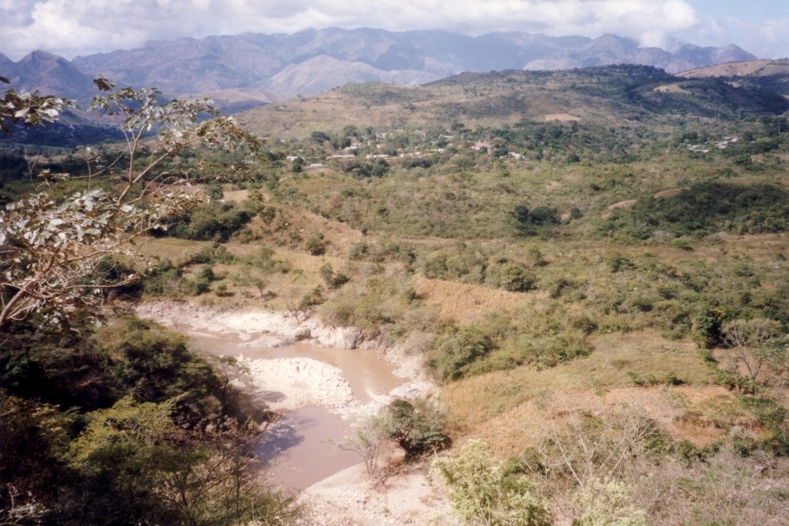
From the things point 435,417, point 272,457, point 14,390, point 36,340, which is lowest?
point 272,457

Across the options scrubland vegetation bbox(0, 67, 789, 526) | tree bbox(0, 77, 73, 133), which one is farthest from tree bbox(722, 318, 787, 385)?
tree bbox(0, 77, 73, 133)

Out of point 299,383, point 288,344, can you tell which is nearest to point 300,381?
point 299,383

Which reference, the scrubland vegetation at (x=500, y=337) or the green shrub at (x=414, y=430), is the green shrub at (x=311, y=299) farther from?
the green shrub at (x=414, y=430)

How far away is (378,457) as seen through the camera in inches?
538

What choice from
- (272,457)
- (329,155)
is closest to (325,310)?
(272,457)

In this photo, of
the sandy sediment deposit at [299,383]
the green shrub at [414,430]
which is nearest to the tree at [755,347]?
the green shrub at [414,430]

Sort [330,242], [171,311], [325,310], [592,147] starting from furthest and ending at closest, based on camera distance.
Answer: [592,147] < [330,242] < [171,311] < [325,310]

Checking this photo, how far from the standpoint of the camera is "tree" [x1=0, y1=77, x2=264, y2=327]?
3217 mm

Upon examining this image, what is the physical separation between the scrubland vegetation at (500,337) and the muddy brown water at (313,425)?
4.91 feet

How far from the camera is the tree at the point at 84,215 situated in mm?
3217

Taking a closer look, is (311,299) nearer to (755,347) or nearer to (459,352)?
(459,352)

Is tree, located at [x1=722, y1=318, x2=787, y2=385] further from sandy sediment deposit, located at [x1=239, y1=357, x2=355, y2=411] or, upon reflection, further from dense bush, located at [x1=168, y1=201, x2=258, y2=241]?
dense bush, located at [x1=168, y1=201, x2=258, y2=241]

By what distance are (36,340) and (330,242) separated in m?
20.5

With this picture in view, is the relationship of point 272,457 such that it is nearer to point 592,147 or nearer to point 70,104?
point 70,104
